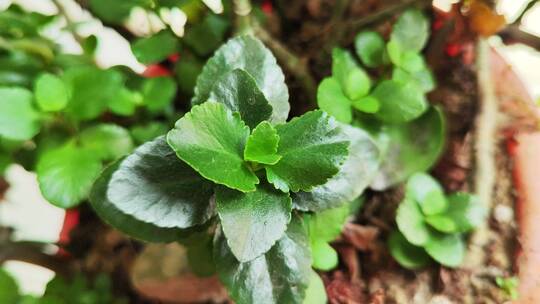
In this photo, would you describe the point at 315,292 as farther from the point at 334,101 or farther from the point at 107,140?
the point at 107,140

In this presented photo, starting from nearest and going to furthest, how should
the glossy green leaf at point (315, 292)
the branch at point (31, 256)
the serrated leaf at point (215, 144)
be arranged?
the serrated leaf at point (215, 144) → the glossy green leaf at point (315, 292) → the branch at point (31, 256)

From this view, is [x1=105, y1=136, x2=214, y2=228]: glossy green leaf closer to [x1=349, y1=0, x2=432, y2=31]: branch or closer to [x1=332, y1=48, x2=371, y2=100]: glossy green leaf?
[x1=332, y1=48, x2=371, y2=100]: glossy green leaf

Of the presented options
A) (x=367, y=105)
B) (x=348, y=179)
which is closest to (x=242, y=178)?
(x=348, y=179)

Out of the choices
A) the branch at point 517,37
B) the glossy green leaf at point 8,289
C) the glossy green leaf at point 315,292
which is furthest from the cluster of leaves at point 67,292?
the branch at point 517,37

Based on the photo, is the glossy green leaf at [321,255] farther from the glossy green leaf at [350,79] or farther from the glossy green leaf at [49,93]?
the glossy green leaf at [49,93]

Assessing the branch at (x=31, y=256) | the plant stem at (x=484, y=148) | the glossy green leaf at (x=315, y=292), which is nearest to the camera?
the glossy green leaf at (x=315, y=292)

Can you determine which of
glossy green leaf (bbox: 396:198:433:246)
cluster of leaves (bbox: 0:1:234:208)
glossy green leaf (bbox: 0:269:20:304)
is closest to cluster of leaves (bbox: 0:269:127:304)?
glossy green leaf (bbox: 0:269:20:304)
